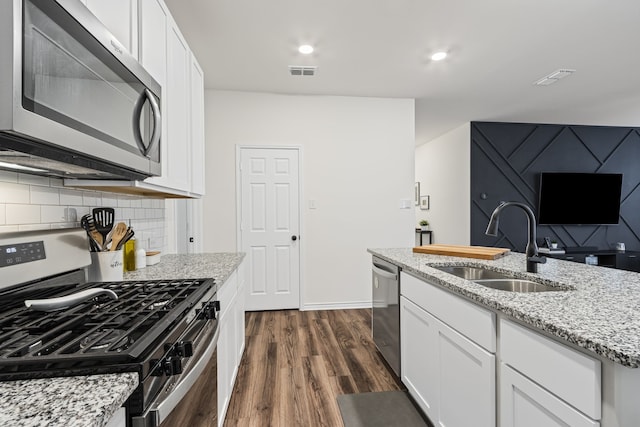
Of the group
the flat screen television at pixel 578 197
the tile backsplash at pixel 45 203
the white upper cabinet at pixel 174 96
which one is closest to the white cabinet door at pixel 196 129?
the white upper cabinet at pixel 174 96

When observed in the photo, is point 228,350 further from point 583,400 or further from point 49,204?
point 583,400

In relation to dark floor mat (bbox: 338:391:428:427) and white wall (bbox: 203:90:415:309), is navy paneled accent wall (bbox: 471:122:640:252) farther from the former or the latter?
dark floor mat (bbox: 338:391:428:427)

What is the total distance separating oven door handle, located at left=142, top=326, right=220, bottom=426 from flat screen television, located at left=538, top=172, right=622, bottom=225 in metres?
5.79

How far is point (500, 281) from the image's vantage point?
5.56 feet

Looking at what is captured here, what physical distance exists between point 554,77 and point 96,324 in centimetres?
450

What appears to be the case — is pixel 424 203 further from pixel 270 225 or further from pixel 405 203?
pixel 270 225

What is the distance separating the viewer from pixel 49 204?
1321 mm

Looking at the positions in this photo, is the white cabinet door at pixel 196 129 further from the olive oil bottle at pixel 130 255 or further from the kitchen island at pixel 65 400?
the kitchen island at pixel 65 400

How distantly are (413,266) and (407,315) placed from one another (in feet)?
1.05

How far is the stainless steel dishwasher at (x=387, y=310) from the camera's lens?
2109 mm

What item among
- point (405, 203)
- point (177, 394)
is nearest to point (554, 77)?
point (405, 203)

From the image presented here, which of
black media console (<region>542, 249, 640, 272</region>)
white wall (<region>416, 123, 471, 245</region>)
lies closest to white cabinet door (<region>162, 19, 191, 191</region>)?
white wall (<region>416, 123, 471, 245</region>)

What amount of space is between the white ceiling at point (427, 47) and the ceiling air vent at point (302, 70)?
0.21ft

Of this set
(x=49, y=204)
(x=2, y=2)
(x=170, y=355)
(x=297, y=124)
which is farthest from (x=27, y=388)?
(x=297, y=124)
